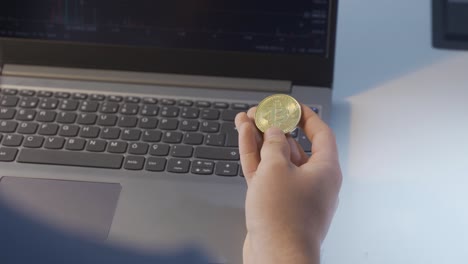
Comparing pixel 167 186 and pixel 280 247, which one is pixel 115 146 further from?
pixel 280 247

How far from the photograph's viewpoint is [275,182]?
0.46m

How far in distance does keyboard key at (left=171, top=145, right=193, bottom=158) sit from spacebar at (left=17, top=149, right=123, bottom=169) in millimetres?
60

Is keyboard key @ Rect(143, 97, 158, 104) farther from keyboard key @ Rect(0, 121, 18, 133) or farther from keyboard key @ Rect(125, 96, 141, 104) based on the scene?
keyboard key @ Rect(0, 121, 18, 133)

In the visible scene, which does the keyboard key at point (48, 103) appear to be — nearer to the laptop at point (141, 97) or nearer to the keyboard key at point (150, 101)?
the laptop at point (141, 97)

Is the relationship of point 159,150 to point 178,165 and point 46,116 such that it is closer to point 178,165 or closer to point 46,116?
point 178,165

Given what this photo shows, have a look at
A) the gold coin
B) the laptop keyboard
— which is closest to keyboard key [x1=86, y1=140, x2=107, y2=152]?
the laptop keyboard

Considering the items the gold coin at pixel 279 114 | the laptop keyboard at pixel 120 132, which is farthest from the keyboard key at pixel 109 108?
the gold coin at pixel 279 114

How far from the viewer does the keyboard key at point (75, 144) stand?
65 cm

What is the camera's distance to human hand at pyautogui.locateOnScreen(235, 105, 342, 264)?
17.6 inches

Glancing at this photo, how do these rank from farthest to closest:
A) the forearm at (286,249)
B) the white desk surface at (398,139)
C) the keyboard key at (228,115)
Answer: the keyboard key at (228,115) → the white desk surface at (398,139) → the forearm at (286,249)

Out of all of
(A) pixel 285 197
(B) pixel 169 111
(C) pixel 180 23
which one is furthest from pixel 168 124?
(A) pixel 285 197

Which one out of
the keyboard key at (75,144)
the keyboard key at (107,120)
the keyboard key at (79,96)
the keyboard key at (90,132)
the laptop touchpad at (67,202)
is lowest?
the laptop touchpad at (67,202)

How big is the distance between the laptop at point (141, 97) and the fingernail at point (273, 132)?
119 millimetres

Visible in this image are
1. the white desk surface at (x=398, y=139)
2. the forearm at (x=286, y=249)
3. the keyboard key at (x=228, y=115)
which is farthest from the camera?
the keyboard key at (x=228, y=115)
